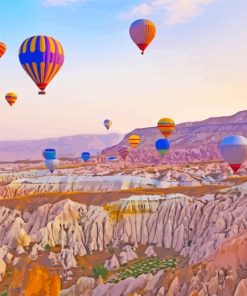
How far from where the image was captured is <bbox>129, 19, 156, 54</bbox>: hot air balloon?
193 feet

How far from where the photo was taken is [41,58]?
145 feet

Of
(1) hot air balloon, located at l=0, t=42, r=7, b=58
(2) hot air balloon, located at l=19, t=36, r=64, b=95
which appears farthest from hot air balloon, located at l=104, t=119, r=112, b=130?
(2) hot air balloon, located at l=19, t=36, r=64, b=95

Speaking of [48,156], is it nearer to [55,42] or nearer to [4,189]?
[4,189]

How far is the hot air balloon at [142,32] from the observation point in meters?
58.9

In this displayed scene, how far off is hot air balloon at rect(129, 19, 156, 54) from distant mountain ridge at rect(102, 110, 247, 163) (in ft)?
343

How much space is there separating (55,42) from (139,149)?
130985mm

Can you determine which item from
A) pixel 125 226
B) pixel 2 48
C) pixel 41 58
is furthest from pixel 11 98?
pixel 41 58

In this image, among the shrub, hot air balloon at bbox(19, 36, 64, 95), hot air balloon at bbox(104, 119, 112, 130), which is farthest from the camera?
hot air balloon at bbox(104, 119, 112, 130)

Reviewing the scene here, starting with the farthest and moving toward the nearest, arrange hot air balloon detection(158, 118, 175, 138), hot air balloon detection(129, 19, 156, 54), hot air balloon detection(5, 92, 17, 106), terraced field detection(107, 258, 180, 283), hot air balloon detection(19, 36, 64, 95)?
1. hot air balloon detection(5, 92, 17, 106)
2. hot air balloon detection(158, 118, 175, 138)
3. hot air balloon detection(129, 19, 156, 54)
4. terraced field detection(107, 258, 180, 283)
5. hot air balloon detection(19, 36, 64, 95)

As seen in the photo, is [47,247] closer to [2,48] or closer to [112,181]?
[2,48]

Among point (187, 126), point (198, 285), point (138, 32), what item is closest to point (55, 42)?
point (138, 32)

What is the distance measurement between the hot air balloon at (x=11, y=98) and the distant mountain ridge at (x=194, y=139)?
8535cm

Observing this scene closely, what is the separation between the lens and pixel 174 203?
2167 inches

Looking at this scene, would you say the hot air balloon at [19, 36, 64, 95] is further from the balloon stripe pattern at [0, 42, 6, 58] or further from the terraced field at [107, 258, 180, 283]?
the terraced field at [107, 258, 180, 283]
